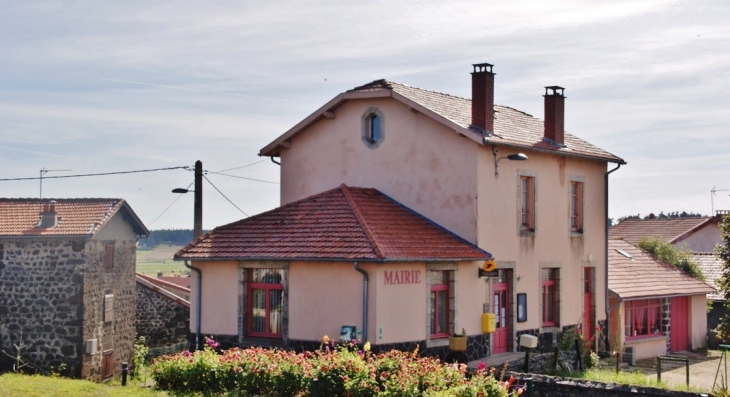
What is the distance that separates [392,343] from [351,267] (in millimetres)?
1859

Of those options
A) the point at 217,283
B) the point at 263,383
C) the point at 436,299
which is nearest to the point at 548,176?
the point at 436,299

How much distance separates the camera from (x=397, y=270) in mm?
21219

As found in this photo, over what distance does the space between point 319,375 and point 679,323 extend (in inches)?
827

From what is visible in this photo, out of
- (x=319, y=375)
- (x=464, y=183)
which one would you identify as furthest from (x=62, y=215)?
(x=319, y=375)

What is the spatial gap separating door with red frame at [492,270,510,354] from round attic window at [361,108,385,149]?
4614mm

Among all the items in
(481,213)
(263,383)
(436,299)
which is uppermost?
(481,213)

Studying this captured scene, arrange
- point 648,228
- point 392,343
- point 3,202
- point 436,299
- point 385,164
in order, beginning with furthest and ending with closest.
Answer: point 648,228 → point 3,202 → point 385,164 → point 436,299 → point 392,343

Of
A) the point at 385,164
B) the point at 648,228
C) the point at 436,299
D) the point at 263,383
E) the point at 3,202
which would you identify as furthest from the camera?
the point at 648,228

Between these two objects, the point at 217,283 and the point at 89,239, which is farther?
the point at 89,239

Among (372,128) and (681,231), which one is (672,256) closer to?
(681,231)

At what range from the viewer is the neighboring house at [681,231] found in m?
46.8

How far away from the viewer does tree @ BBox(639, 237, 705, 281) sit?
3678 cm

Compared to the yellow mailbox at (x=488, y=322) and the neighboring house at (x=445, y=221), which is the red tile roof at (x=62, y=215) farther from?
the yellow mailbox at (x=488, y=322)

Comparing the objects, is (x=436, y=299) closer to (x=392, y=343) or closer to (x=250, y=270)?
(x=392, y=343)
